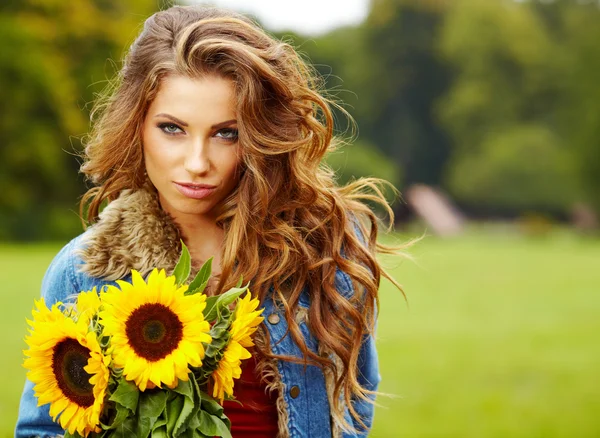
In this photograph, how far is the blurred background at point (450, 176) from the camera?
32.2 feet

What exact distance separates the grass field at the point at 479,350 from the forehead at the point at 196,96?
1.09m

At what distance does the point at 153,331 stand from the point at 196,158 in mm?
657

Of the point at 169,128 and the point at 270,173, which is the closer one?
the point at 169,128

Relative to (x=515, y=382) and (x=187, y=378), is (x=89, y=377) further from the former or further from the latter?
(x=515, y=382)

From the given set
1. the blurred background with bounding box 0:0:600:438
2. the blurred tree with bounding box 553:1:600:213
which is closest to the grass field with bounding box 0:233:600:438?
the blurred background with bounding box 0:0:600:438

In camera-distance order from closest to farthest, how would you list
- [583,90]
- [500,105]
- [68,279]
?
[68,279], [583,90], [500,105]

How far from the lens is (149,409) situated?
2254 millimetres

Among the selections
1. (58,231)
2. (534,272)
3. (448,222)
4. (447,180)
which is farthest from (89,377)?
(447,180)

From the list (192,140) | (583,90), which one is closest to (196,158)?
(192,140)

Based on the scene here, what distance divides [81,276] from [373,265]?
3.22 ft

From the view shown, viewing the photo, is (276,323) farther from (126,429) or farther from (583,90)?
(583,90)

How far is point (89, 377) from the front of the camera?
2.29 m

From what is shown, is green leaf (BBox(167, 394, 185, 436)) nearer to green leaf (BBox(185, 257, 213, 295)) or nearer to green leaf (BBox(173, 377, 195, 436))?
green leaf (BBox(173, 377, 195, 436))

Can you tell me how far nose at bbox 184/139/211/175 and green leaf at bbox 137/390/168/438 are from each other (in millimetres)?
761
